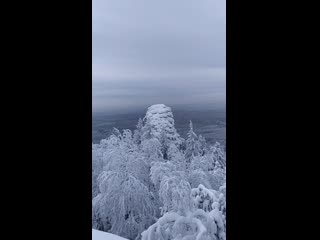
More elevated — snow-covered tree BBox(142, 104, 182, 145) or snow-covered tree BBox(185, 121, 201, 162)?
snow-covered tree BBox(142, 104, 182, 145)

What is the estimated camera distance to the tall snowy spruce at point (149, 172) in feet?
20.8

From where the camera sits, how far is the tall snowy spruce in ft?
20.8

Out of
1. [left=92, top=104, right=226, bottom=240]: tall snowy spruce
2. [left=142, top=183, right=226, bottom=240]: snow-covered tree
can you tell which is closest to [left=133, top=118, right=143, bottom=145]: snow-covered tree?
[left=92, top=104, right=226, bottom=240]: tall snowy spruce

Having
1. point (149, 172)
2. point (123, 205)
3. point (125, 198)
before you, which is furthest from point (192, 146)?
point (123, 205)

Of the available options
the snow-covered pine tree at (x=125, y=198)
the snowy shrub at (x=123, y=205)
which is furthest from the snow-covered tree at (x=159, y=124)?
the snowy shrub at (x=123, y=205)

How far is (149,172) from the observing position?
266 inches

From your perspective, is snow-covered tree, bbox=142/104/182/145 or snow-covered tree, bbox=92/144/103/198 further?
snow-covered tree, bbox=92/144/103/198

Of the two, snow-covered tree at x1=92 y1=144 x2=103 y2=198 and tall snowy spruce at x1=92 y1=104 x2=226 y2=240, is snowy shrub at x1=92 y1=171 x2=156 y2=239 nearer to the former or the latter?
tall snowy spruce at x1=92 y1=104 x2=226 y2=240
